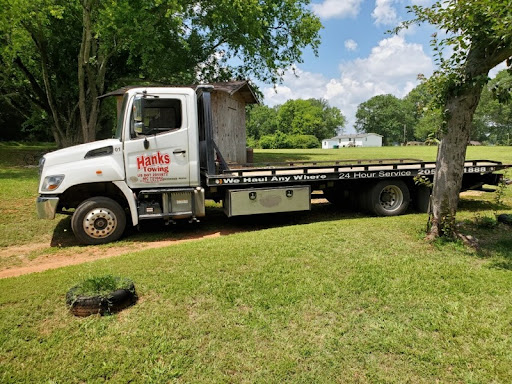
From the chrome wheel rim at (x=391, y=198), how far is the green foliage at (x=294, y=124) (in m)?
70.1

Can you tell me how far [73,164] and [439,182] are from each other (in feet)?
21.9

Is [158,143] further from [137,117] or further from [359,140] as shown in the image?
[359,140]

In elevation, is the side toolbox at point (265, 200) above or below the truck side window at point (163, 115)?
below

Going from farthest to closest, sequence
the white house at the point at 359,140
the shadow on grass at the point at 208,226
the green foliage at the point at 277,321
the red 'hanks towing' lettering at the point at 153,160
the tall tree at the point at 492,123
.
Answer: the white house at the point at 359,140, the tall tree at the point at 492,123, the shadow on grass at the point at 208,226, the red 'hanks towing' lettering at the point at 153,160, the green foliage at the point at 277,321

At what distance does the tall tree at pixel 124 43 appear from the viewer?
15.6m

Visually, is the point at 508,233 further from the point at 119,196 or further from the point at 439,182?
the point at 119,196

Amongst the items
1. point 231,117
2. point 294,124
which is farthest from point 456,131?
point 294,124

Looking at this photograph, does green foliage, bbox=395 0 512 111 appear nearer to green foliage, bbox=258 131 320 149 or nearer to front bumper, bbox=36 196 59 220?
front bumper, bbox=36 196 59 220

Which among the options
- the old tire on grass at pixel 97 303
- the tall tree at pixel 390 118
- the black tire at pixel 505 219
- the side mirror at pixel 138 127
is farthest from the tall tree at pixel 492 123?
the old tire on grass at pixel 97 303

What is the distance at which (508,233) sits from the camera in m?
6.93

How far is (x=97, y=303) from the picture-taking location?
154 inches

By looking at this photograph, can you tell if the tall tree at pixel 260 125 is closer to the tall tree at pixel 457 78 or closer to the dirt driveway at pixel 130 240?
the dirt driveway at pixel 130 240

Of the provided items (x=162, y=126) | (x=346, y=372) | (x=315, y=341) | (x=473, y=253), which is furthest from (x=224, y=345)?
(x=162, y=126)

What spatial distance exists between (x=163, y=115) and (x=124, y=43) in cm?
1124
